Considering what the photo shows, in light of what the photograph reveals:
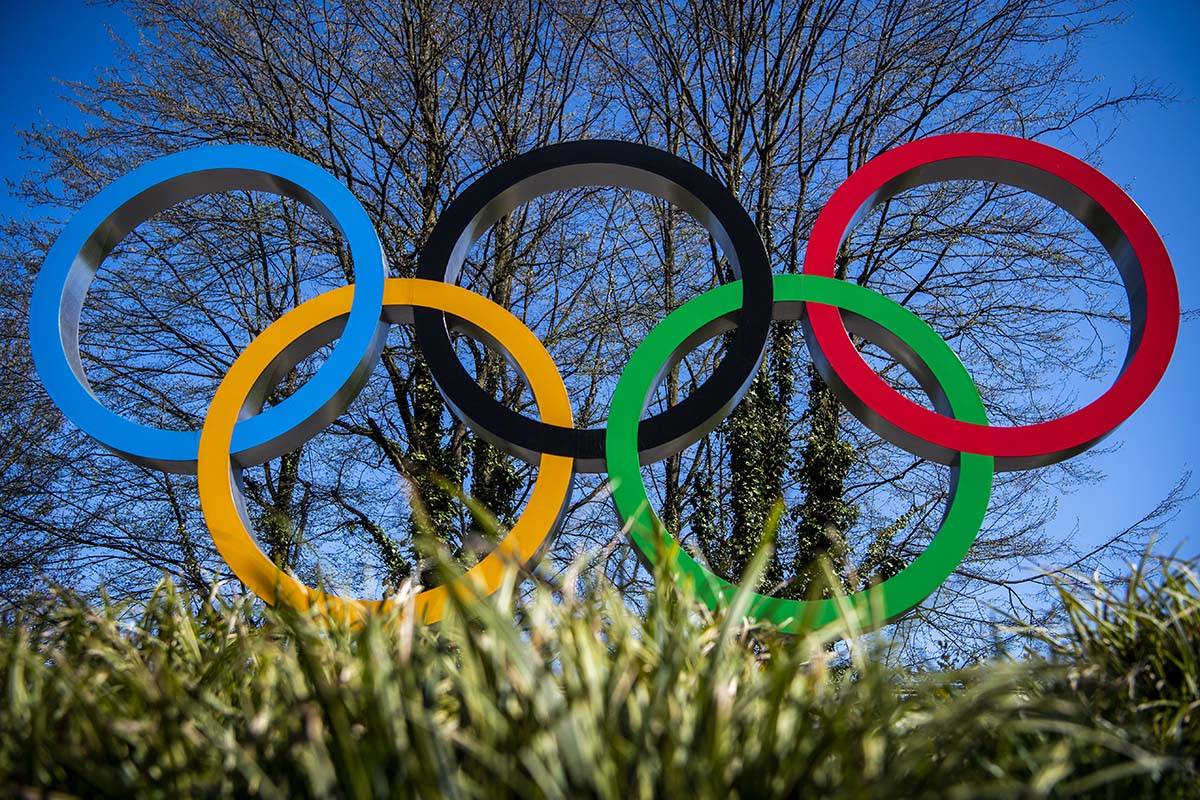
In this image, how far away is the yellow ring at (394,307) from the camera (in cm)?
462

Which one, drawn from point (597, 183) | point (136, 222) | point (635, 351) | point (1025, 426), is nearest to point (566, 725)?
point (635, 351)

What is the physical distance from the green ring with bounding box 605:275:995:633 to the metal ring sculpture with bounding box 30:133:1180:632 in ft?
0.04

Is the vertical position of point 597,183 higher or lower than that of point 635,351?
higher

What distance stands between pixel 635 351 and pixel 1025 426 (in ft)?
7.45

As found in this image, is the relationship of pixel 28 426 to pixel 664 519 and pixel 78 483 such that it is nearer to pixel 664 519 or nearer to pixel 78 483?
pixel 78 483

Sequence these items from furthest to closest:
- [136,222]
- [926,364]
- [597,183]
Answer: [136,222] < [597,183] < [926,364]

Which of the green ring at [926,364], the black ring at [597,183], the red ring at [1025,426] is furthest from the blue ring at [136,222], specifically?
the red ring at [1025,426]

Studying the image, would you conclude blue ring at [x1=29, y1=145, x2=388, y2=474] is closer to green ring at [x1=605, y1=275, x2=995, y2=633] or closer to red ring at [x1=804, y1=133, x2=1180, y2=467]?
green ring at [x1=605, y1=275, x2=995, y2=633]

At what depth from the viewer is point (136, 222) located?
6.00 metres

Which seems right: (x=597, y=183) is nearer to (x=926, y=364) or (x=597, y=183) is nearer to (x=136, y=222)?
(x=926, y=364)

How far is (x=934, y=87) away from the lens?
1218 centimetres

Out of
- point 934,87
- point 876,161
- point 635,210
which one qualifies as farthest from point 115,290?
point 934,87

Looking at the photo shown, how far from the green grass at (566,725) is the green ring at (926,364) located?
1.85 metres

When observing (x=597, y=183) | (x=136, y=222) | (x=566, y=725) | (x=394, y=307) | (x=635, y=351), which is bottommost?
(x=566, y=725)
